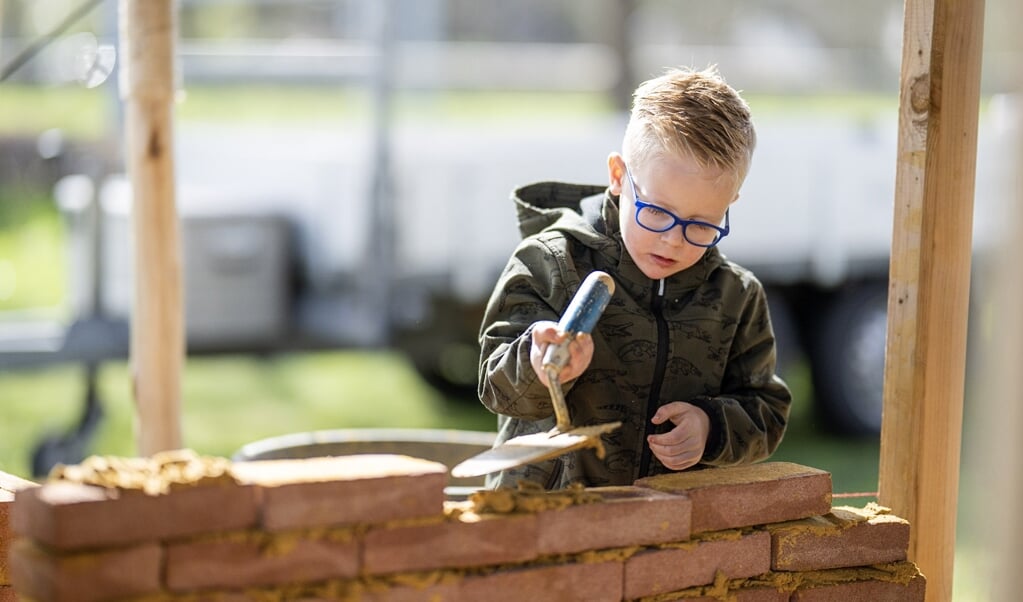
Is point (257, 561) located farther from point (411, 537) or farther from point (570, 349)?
point (570, 349)

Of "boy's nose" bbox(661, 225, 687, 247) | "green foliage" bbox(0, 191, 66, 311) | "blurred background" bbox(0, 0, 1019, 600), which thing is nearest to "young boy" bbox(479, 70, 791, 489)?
"boy's nose" bbox(661, 225, 687, 247)

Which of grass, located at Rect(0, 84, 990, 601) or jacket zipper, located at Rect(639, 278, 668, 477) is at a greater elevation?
jacket zipper, located at Rect(639, 278, 668, 477)

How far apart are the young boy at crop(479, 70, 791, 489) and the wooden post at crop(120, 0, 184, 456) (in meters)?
1.47

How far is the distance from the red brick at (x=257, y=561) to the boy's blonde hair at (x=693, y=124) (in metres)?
0.92

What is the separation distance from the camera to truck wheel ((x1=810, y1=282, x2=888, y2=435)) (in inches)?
261

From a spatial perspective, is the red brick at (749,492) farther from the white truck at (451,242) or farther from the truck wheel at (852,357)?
the truck wheel at (852,357)

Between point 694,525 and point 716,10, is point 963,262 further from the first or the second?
point 716,10

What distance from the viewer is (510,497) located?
198 centimetres

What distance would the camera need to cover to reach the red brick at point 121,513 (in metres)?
1.67

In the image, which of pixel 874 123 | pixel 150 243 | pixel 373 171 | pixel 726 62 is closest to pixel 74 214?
pixel 373 171

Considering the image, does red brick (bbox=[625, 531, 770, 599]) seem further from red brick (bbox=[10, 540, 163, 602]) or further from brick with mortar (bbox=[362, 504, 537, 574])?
red brick (bbox=[10, 540, 163, 602])

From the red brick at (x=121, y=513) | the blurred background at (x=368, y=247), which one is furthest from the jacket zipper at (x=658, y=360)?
the blurred background at (x=368, y=247)

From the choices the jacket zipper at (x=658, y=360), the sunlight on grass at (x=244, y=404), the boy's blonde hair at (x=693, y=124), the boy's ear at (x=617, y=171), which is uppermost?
the boy's blonde hair at (x=693, y=124)

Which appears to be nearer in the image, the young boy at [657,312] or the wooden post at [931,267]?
the young boy at [657,312]
